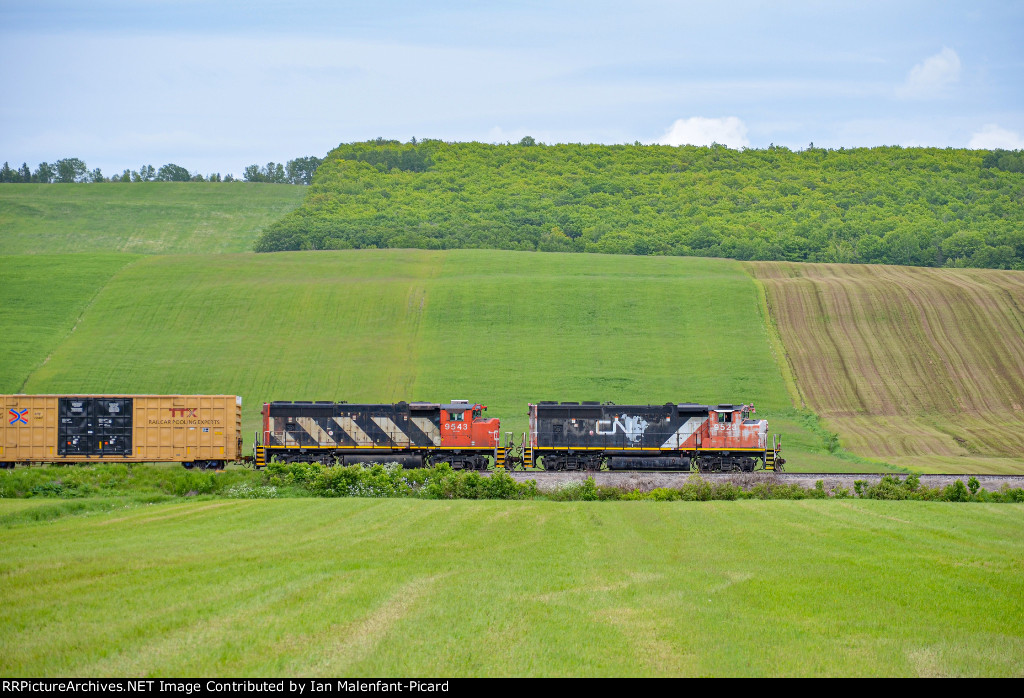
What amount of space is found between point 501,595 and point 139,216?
511 ft

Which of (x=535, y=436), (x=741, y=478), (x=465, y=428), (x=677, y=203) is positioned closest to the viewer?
(x=741, y=478)

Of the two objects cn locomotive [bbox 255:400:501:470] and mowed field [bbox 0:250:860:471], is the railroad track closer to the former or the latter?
cn locomotive [bbox 255:400:501:470]

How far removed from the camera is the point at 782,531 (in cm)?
2552

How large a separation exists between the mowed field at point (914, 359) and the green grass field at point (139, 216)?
9040cm

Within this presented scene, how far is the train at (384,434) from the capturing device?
45.9 meters

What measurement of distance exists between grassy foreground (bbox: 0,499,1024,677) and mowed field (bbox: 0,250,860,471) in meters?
29.2

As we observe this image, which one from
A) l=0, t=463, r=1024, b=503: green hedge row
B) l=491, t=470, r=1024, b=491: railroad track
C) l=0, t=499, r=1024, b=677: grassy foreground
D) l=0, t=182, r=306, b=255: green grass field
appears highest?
l=0, t=182, r=306, b=255: green grass field

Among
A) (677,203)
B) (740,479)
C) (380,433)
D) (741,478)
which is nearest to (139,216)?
(677,203)

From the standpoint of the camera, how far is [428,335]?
81125 mm

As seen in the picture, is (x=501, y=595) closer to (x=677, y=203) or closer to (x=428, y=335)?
(x=428, y=335)

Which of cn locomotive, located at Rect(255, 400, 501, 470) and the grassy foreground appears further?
cn locomotive, located at Rect(255, 400, 501, 470)

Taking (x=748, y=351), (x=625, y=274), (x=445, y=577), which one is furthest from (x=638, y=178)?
(x=445, y=577)

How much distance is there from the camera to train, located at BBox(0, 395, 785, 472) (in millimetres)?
45938

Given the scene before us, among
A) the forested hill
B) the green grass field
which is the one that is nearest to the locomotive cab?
the forested hill
